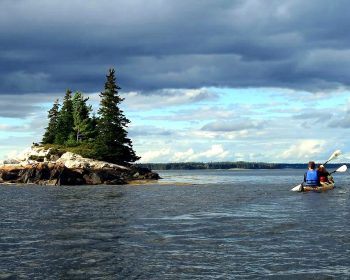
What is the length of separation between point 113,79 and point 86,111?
587 inches

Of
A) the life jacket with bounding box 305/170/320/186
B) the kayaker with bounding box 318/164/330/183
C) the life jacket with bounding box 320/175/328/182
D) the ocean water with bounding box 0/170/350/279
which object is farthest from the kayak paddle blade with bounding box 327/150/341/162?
→ the ocean water with bounding box 0/170/350/279

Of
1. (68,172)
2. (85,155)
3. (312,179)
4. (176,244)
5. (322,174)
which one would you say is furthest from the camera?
(85,155)

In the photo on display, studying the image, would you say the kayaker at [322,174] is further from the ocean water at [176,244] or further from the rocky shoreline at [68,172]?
the rocky shoreline at [68,172]

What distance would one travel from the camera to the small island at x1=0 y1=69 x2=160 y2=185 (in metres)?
89.6

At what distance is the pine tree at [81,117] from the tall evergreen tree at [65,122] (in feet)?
7.03

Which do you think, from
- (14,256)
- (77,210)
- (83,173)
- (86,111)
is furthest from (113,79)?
(14,256)

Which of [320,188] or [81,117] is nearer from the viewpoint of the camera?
[320,188]

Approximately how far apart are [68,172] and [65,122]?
37.9 metres

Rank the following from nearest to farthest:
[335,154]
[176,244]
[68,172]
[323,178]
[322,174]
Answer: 1. [176,244]
2. [323,178]
3. [322,174]
4. [335,154]
5. [68,172]

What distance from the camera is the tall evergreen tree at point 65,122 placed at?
12169 cm

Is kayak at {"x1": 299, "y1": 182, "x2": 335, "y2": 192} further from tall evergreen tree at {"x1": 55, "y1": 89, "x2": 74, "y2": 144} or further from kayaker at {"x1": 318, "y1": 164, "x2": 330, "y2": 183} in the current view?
tall evergreen tree at {"x1": 55, "y1": 89, "x2": 74, "y2": 144}

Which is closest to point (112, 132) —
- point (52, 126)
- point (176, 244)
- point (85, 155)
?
point (85, 155)

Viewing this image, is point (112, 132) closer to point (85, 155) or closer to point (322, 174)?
point (85, 155)

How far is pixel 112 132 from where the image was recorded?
103188mm
